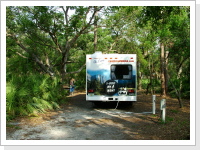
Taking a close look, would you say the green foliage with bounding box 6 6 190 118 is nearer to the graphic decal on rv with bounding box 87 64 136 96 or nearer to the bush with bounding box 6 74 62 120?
the bush with bounding box 6 74 62 120

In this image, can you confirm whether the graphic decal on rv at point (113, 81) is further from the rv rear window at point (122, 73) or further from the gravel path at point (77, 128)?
the gravel path at point (77, 128)

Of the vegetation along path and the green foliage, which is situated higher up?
the green foliage

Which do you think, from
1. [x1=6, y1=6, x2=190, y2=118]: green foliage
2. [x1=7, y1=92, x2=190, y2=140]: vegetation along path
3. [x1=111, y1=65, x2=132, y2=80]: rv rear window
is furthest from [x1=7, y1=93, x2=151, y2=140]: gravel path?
[x1=111, y1=65, x2=132, y2=80]: rv rear window

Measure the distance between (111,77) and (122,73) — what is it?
59 centimetres

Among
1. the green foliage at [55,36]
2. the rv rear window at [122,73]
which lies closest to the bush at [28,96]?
the green foliage at [55,36]

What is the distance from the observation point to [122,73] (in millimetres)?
10680

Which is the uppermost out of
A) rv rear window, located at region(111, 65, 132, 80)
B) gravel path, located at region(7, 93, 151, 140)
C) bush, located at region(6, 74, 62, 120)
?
rv rear window, located at region(111, 65, 132, 80)

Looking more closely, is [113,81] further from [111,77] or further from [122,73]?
[122,73]

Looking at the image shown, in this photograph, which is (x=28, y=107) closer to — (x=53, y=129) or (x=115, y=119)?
(x=53, y=129)

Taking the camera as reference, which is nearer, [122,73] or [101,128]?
[101,128]

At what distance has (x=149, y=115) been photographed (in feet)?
30.8

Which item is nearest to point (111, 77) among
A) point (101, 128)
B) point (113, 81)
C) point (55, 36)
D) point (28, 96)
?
point (113, 81)

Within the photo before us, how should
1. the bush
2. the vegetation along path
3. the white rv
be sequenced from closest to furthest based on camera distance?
1. the vegetation along path
2. the bush
3. the white rv

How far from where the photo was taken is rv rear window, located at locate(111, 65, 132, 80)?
1065cm
